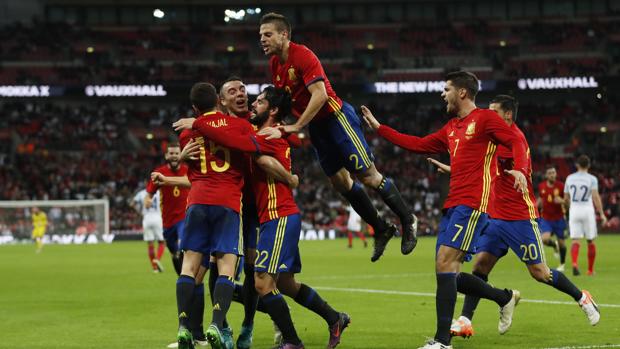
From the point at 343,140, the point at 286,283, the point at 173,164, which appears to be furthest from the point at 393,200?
the point at 173,164

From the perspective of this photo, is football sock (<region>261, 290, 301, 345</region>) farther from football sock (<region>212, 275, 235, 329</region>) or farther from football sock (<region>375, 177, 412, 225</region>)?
football sock (<region>375, 177, 412, 225</region>)

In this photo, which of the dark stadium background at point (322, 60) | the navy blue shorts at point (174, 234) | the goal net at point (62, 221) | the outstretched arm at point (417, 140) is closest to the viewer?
the outstretched arm at point (417, 140)

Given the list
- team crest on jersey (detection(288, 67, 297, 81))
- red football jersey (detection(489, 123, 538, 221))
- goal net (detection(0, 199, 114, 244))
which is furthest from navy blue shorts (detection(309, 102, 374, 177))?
goal net (detection(0, 199, 114, 244))

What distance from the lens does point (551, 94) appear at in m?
63.3

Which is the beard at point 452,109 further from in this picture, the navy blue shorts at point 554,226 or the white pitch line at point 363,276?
the navy blue shorts at point 554,226

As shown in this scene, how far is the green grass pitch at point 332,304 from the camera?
10.5 m

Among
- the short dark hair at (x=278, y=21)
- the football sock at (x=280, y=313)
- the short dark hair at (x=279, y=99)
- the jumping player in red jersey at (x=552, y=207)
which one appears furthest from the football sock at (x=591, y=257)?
the short dark hair at (x=278, y=21)

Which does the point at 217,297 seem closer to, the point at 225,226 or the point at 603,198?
the point at 225,226

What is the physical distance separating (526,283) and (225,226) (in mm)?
10162

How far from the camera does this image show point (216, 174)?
9133mm

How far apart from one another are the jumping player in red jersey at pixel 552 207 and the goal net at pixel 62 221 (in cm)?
2685

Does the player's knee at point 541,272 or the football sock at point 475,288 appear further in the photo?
the player's knee at point 541,272

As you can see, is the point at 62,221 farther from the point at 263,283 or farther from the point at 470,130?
the point at 470,130

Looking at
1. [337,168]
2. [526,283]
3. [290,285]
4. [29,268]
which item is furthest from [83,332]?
[29,268]
